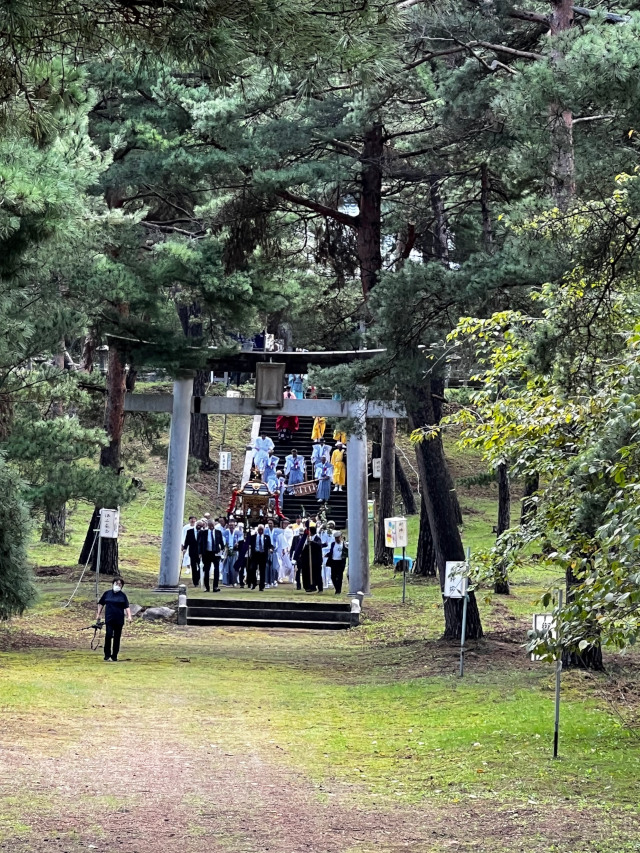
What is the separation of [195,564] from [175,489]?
2.18m

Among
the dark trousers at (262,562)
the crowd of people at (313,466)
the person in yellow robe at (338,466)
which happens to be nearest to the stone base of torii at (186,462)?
the dark trousers at (262,562)

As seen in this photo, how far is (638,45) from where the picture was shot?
11.5 meters

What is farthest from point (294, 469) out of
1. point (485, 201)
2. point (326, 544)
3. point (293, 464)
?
point (485, 201)

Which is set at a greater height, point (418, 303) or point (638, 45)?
point (638, 45)

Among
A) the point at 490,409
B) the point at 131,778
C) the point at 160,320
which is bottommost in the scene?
the point at 131,778

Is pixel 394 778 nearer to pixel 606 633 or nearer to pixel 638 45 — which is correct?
pixel 606 633

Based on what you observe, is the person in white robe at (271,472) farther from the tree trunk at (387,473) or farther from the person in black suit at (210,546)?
the person in black suit at (210,546)

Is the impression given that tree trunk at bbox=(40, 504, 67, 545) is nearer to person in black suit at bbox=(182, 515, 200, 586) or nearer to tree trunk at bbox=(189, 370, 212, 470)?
person in black suit at bbox=(182, 515, 200, 586)

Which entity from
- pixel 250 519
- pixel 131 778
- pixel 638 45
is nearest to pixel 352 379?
pixel 638 45

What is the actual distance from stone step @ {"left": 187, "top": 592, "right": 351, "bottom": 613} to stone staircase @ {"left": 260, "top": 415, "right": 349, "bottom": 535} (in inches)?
450

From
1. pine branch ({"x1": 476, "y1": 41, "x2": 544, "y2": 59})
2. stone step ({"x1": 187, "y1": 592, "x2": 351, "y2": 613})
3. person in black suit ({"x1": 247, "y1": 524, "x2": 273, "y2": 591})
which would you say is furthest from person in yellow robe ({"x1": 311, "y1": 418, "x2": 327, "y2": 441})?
pine branch ({"x1": 476, "y1": 41, "x2": 544, "y2": 59})

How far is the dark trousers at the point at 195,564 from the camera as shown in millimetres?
28672

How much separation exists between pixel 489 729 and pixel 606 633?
21.8 feet

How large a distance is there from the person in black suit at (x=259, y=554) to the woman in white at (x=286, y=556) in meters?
0.99
